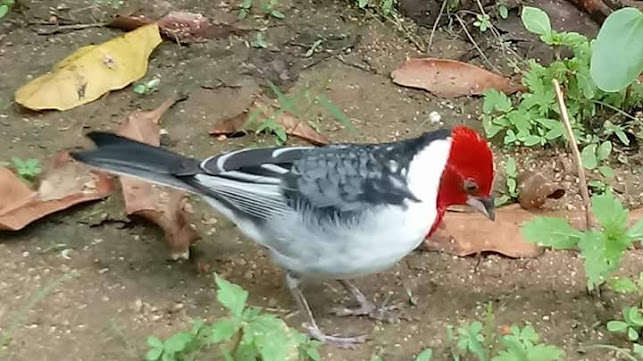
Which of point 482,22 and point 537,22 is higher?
point 537,22

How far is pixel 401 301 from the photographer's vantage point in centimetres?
349

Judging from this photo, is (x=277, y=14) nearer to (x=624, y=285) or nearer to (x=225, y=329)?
(x=624, y=285)

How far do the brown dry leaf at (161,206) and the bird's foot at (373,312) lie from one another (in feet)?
1.64

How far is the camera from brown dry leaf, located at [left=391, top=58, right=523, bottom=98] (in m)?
4.34

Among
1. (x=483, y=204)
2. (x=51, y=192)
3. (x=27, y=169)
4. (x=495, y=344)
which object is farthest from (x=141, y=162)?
(x=495, y=344)

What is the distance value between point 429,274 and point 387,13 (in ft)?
4.50

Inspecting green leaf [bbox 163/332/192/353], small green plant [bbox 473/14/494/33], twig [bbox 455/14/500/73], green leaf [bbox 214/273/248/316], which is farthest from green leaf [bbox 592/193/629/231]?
small green plant [bbox 473/14/494/33]

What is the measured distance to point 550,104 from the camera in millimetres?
4027

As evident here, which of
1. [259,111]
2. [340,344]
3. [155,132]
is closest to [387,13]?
[259,111]

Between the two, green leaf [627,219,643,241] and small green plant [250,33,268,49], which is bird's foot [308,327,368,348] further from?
small green plant [250,33,268,49]

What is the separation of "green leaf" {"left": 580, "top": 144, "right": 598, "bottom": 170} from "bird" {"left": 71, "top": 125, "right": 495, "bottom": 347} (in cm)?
70

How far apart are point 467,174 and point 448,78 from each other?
119 cm

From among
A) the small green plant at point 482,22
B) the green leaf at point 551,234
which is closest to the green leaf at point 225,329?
the green leaf at point 551,234

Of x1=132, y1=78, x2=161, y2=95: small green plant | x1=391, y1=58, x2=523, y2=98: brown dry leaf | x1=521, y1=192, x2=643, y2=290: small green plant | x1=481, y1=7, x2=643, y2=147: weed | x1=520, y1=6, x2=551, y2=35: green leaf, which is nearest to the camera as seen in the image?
x1=521, y1=192, x2=643, y2=290: small green plant
